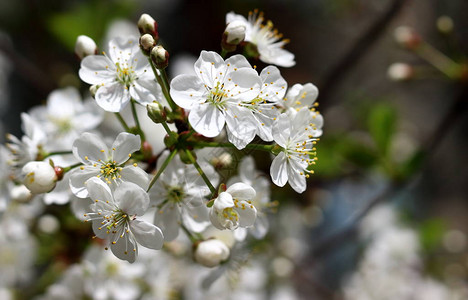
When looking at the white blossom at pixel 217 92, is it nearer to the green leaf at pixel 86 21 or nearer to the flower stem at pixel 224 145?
the flower stem at pixel 224 145

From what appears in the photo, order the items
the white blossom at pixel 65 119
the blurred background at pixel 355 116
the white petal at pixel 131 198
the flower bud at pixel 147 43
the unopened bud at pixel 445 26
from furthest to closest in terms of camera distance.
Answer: the blurred background at pixel 355 116 → the unopened bud at pixel 445 26 → the white blossom at pixel 65 119 → the flower bud at pixel 147 43 → the white petal at pixel 131 198

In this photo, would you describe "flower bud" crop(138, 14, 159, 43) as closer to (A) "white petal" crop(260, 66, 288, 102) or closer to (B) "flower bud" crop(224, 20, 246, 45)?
(B) "flower bud" crop(224, 20, 246, 45)

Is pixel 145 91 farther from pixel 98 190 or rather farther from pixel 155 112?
pixel 98 190

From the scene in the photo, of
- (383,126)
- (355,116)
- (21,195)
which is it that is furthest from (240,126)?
(355,116)

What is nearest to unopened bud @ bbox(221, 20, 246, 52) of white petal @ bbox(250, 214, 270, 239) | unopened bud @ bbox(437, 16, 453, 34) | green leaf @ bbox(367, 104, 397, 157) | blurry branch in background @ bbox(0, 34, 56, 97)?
white petal @ bbox(250, 214, 270, 239)

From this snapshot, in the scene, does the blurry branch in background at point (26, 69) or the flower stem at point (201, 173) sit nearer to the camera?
the flower stem at point (201, 173)

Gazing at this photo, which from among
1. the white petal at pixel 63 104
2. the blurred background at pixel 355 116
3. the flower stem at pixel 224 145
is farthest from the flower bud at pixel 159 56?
the white petal at pixel 63 104

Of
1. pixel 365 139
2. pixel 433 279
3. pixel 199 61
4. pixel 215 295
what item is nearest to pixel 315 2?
pixel 365 139
